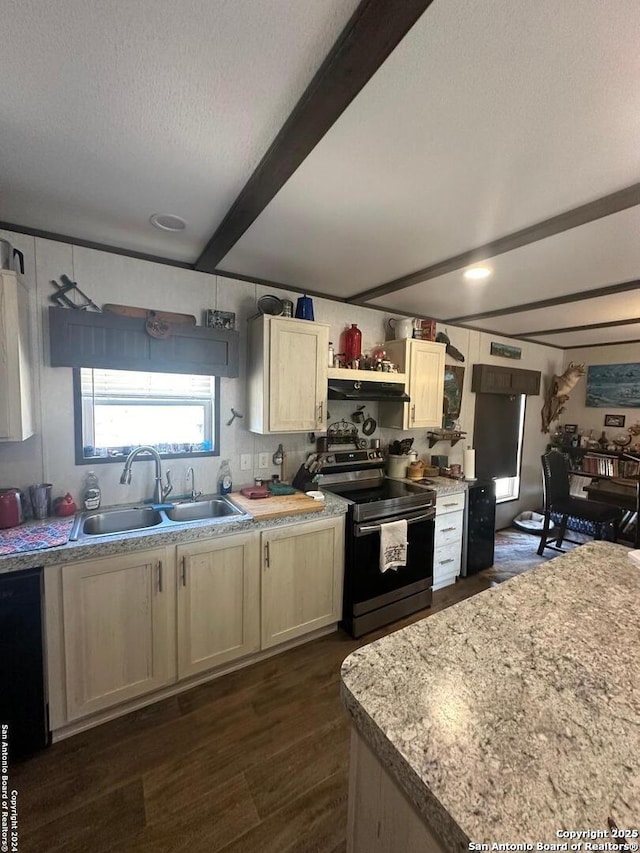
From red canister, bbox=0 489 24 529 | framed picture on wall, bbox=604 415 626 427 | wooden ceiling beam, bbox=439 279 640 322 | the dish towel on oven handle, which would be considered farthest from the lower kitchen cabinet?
framed picture on wall, bbox=604 415 626 427

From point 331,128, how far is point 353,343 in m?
1.77

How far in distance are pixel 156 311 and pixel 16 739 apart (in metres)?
2.23

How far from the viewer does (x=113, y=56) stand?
0.92m

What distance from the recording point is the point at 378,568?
2.46m

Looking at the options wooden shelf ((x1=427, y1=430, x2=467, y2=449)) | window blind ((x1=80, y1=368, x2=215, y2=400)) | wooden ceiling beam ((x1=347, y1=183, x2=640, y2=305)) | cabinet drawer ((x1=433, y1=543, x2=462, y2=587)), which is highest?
wooden ceiling beam ((x1=347, y1=183, x2=640, y2=305))

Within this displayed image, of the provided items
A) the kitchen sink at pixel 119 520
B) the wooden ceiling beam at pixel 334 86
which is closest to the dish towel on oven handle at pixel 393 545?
the kitchen sink at pixel 119 520

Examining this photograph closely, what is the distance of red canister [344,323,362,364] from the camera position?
2.86 m

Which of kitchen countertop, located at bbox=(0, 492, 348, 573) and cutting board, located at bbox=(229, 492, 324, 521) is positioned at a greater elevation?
cutting board, located at bbox=(229, 492, 324, 521)

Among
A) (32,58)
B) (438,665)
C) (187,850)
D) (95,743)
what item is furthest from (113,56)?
(95,743)

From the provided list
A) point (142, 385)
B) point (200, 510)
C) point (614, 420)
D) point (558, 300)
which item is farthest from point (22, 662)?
point (614, 420)

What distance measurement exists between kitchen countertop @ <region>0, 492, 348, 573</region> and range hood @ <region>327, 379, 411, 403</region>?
878mm
